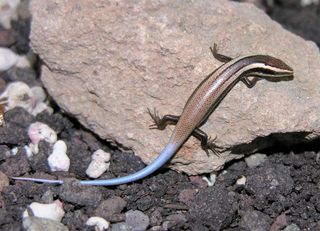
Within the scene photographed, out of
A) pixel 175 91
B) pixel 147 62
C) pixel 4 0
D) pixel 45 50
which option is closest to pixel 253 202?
pixel 175 91

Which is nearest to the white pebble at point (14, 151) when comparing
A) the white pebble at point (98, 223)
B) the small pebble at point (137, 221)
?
the white pebble at point (98, 223)

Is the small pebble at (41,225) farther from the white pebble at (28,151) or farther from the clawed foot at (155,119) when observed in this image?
the clawed foot at (155,119)

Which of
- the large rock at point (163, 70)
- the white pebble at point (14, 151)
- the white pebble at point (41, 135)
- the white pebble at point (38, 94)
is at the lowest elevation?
the white pebble at point (14, 151)

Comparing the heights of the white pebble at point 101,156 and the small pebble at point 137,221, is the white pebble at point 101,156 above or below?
above

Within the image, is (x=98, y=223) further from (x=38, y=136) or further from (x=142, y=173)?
(x=38, y=136)

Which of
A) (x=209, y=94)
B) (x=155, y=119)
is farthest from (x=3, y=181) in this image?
(x=209, y=94)

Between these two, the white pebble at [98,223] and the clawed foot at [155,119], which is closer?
the white pebble at [98,223]

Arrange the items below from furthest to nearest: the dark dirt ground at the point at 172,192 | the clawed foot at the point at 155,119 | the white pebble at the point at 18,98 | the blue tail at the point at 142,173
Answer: the white pebble at the point at 18,98 < the clawed foot at the point at 155,119 < the blue tail at the point at 142,173 < the dark dirt ground at the point at 172,192

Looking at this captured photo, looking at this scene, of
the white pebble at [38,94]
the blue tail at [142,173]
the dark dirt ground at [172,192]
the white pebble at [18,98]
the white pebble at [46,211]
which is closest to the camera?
the white pebble at [46,211]
